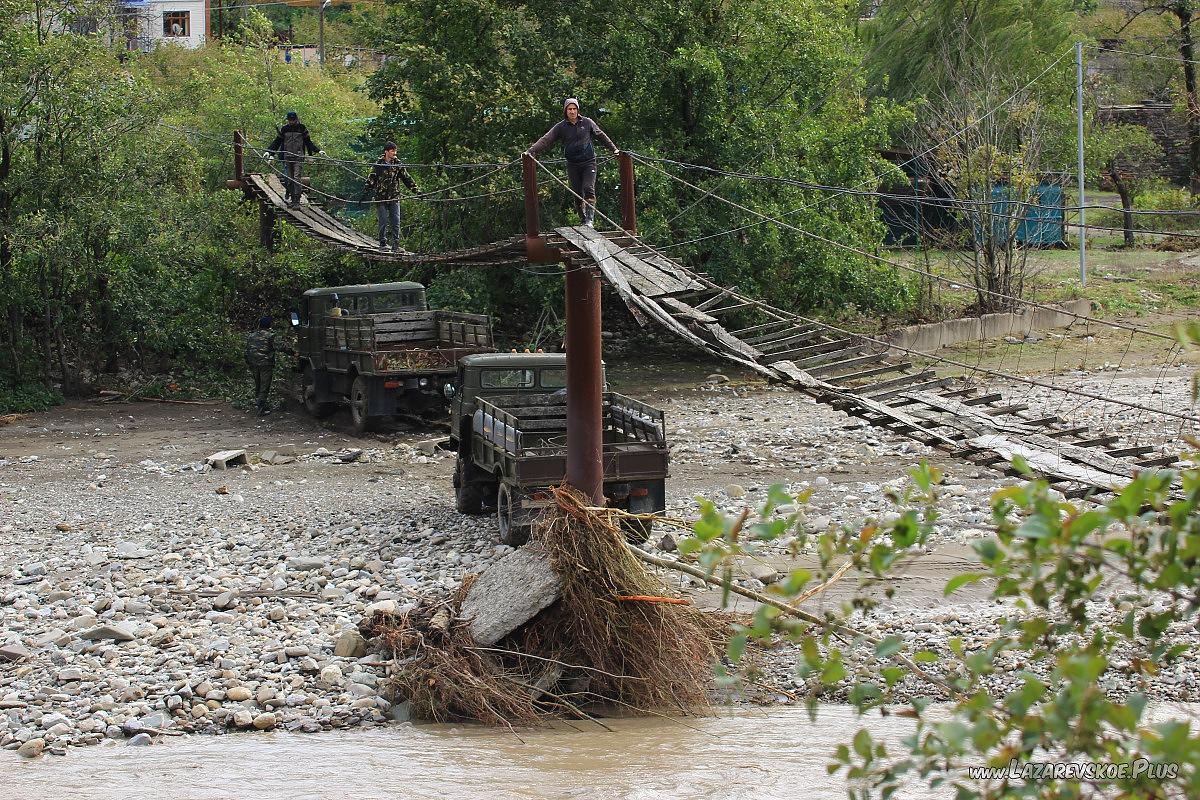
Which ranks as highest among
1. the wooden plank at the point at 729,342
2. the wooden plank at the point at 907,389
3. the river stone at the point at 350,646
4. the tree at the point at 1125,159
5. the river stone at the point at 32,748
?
the tree at the point at 1125,159

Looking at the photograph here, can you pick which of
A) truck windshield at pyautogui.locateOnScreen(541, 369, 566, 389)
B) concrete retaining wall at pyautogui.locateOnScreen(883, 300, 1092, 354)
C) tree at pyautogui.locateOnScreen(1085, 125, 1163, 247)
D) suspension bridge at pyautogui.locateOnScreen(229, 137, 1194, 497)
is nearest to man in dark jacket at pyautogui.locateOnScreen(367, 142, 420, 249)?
truck windshield at pyautogui.locateOnScreen(541, 369, 566, 389)

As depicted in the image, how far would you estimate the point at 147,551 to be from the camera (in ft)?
40.5

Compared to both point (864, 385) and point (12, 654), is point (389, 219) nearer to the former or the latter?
point (12, 654)

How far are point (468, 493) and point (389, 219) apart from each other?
27.8 feet

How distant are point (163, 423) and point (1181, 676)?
16.2 metres

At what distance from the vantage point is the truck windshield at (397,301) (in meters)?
19.6

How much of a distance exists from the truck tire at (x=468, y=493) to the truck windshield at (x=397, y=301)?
6.70 m

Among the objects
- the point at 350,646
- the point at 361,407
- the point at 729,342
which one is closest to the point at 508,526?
the point at 350,646

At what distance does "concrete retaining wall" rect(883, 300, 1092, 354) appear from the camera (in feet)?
77.9

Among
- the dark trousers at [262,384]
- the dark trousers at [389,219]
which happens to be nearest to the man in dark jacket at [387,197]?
the dark trousers at [389,219]

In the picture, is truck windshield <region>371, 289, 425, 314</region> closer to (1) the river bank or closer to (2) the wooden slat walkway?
(1) the river bank

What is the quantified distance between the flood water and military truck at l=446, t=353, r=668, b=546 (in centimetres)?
188

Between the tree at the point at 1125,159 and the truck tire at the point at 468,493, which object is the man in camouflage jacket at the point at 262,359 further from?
the tree at the point at 1125,159

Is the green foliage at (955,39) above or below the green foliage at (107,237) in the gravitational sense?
above
